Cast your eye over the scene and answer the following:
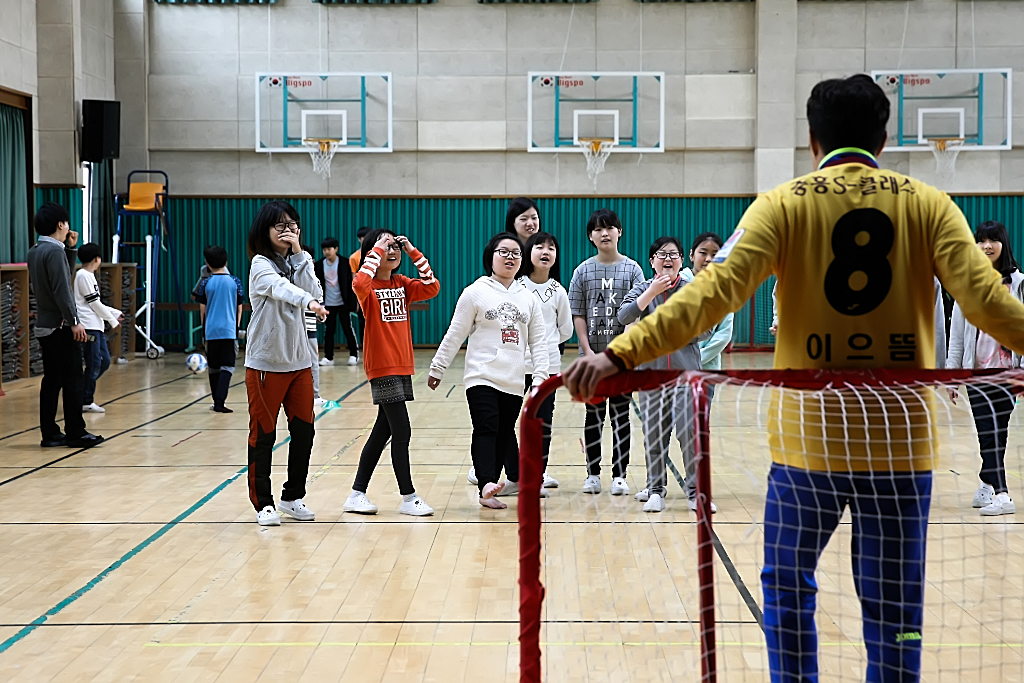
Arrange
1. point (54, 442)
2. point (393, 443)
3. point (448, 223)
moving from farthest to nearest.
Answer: point (448, 223) < point (54, 442) < point (393, 443)

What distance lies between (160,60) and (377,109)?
340 centimetres

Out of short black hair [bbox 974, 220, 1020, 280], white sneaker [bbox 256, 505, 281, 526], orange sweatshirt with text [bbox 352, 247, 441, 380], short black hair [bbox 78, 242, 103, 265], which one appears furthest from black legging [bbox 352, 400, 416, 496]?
short black hair [bbox 78, 242, 103, 265]

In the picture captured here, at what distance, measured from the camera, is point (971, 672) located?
3238mm

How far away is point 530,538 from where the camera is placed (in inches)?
96.7

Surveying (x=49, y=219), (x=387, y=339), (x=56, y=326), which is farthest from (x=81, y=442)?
(x=387, y=339)

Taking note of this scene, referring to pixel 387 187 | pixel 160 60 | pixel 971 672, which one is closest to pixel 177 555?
pixel 971 672

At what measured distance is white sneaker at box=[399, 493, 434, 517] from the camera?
5477mm

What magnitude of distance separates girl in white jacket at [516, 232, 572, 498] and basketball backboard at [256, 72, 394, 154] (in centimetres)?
1003

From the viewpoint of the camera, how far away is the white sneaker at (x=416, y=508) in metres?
5.48

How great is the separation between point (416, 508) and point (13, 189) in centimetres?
977

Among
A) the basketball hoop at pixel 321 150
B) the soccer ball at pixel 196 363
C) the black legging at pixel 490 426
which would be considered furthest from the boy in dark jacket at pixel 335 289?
the black legging at pixel 490 426

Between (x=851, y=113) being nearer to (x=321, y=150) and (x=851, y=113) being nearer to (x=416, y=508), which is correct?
(x=416, y=508)

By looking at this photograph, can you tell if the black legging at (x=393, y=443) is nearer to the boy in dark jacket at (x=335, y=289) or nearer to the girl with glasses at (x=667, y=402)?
the girl with glasses at (x=667, y=402)

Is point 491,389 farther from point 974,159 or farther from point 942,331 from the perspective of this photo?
point 974,159
